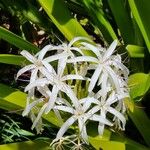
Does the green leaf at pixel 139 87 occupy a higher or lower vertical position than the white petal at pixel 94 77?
lower

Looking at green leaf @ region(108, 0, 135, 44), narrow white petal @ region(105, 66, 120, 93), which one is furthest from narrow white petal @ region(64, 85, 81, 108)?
green leaf @ region(108, 0, 135, 44)

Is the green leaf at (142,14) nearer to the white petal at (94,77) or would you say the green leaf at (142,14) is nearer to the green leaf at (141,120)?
the green leaf at (141,120)

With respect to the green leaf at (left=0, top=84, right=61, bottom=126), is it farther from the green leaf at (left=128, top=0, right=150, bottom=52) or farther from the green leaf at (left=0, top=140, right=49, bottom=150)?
the green leaf at (left=128, top=0, right=150, bottom=52)

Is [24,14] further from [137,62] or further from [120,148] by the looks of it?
[120,148]

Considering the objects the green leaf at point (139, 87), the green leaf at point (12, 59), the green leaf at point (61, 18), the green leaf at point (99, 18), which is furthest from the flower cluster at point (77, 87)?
the green leaf at point (99, 18)

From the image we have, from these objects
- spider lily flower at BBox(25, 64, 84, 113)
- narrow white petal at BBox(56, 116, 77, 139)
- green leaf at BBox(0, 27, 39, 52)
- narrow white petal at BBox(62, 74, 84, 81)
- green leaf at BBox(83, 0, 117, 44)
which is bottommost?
narrow white petal at BBox(56, 116, 77, 139)

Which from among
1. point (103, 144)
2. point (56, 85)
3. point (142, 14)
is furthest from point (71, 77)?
point (142, 14)
